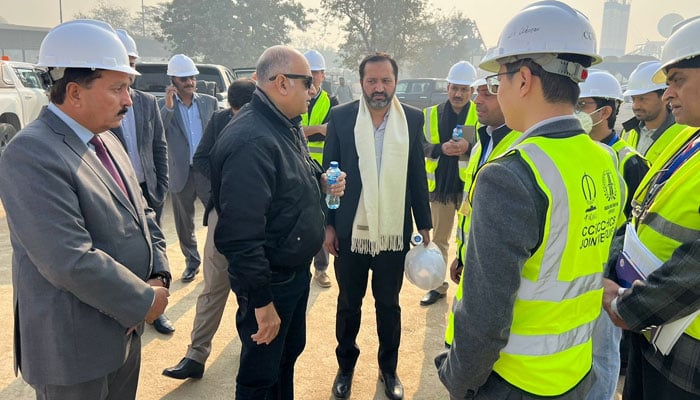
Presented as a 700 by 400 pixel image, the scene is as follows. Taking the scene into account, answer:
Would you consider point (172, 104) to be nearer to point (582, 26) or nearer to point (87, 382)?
point (87, 382)

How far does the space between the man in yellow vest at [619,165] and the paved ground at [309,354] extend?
1341 mm

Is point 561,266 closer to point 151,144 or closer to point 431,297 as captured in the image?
point 431,297

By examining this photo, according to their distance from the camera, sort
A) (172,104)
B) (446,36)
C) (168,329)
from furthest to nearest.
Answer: (446,36)
(172,104)
(168,329)

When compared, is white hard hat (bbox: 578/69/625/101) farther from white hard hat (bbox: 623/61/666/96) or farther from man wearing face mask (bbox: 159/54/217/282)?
man wearing face mask (bbox: 159/54/217/282)

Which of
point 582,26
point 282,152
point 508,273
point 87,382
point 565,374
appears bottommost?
point 87,382

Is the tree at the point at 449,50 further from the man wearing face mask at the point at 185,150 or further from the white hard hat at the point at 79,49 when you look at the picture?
the white hard hat at the point at 79,49

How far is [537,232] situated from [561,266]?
16 centimetres

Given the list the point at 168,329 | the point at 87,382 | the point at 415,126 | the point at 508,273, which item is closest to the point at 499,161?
the point at 508,273

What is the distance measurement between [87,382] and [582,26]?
2149 millimetres

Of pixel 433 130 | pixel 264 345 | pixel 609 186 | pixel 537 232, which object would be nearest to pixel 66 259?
Answer: pixel 264 345

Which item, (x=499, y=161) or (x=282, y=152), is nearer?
(x=499, y=161)

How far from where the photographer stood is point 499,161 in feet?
4.66

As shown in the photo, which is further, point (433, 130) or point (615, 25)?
point (615, 25)

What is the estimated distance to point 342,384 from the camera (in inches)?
125
